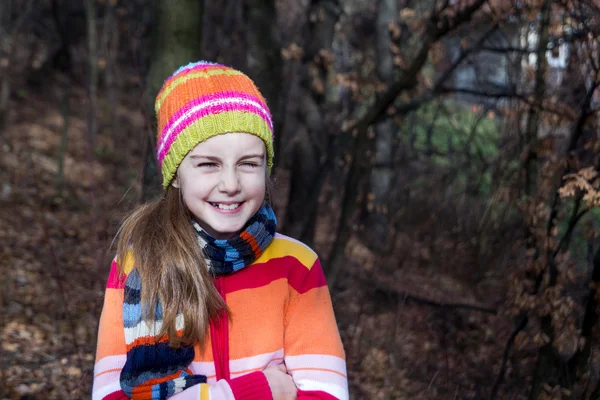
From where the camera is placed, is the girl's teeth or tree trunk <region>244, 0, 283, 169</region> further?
tree trunk <region>244, 0, 283, 169</region>

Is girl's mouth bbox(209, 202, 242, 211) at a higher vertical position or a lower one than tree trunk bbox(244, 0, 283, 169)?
lower

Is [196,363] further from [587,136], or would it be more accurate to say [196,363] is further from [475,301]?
[475,301]

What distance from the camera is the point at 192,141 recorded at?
1822mm

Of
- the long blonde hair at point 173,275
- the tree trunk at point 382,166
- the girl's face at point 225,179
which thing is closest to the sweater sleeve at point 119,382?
the long blonde hair at point 173,275

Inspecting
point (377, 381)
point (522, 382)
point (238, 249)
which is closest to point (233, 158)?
point (238, 249)

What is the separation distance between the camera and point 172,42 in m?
3.68

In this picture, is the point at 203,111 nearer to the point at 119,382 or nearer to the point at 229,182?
the point at 229,182

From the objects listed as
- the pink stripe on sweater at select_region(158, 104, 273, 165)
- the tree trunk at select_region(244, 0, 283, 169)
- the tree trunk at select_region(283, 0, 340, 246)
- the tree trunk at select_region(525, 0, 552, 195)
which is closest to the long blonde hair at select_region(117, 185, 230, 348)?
the pink stripe on sweater at select_region(158, 104, 273, 165)

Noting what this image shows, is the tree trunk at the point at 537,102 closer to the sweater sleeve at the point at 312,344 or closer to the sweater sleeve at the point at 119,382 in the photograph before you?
the sweater sleeve at the point at 312,344

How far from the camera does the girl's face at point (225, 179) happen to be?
1.82 meters

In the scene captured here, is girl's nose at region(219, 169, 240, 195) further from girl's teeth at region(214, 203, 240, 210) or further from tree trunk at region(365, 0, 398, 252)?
tree trunk at region(365, 0, 398, 252)

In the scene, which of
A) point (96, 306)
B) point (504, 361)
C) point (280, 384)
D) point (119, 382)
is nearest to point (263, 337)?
point (280, 384)

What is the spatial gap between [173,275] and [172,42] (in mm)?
2214

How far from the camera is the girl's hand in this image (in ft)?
5.89
